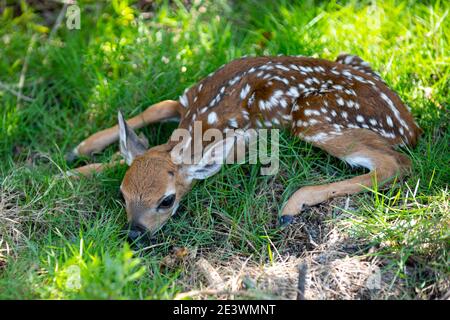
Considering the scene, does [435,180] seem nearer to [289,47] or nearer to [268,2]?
[289,47]

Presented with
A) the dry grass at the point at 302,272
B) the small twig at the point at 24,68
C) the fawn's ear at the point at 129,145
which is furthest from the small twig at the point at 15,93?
the dry grass at the point at 302,272

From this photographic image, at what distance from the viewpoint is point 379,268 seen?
3.62 m

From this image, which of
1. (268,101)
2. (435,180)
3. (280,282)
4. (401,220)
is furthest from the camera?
(268,101)

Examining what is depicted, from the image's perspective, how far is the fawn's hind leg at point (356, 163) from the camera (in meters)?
4.10

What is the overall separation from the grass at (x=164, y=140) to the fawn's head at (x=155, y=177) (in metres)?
0.11

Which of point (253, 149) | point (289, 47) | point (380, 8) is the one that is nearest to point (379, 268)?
point (253, 149)

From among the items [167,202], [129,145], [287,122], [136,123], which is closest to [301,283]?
[167,202]

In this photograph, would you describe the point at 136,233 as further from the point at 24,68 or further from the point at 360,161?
the point at 24,68

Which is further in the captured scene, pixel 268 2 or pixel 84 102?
pixel 268 2

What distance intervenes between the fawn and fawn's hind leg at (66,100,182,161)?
0.10 metres

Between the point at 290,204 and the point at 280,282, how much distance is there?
618 mm

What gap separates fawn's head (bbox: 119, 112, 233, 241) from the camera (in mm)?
3986

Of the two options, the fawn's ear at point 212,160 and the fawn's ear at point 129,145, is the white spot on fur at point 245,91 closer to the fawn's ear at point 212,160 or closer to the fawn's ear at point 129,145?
the fawn's ear at point 212,160

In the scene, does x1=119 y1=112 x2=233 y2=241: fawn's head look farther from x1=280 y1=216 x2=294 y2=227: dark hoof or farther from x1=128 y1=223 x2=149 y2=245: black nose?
x1=280 y1=216 x2=294 y2=227: dark hoof
